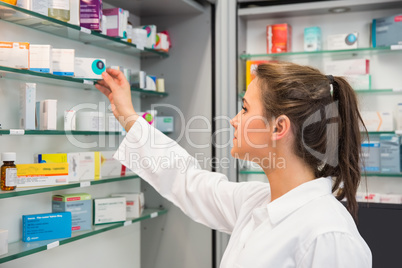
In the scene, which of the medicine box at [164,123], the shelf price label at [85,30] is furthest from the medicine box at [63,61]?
the medicine box at [164,123]

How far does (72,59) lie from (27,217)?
778 mm

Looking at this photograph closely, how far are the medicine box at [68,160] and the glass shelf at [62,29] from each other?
2.04 feet

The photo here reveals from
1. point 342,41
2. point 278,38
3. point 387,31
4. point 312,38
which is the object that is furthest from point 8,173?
point 387,31

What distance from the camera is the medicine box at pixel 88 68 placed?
2.26m

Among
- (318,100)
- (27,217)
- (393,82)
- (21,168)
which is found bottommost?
(27,217)

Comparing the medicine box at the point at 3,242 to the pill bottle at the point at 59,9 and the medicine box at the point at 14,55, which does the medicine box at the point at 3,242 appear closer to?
the medicine box at the point at 14,55

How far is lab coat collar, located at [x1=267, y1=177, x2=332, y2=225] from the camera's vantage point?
1454 mm

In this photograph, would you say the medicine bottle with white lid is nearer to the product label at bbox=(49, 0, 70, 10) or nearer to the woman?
the product label at bbox=(49, 0, 70, 10)

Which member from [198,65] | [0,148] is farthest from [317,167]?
[198,65]

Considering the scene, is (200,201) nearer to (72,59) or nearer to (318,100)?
(318,100)

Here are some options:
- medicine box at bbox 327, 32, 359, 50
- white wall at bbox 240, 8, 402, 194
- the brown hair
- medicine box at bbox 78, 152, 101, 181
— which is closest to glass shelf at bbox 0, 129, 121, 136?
medicine box at bbox 78, 152, 101, 181

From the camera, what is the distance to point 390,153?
113 inches

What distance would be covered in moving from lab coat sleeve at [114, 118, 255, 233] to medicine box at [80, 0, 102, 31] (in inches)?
28.2

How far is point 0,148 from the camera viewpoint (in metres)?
2.09
